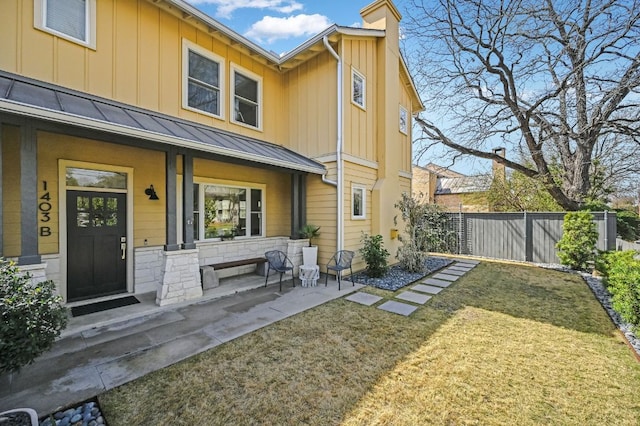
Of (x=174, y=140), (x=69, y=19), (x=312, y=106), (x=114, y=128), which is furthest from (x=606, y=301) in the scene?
(x=69, y=19)

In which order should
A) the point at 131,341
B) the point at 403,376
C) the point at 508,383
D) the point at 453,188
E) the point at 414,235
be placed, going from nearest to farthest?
the point at 508,383 < the point at 403,376 < the point at 131,341 < the point at 414,235 < the point at 453,188

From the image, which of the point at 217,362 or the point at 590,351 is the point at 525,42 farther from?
the point at 217,362

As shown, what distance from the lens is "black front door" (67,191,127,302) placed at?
4.94m

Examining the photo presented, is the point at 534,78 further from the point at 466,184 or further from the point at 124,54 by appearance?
the point at 124,54

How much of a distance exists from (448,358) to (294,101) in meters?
7.56

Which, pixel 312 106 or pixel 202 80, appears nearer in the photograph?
pixel 202 80

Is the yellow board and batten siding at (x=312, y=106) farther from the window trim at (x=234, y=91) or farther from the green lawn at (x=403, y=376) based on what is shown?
the green lawn at (x=403, y=376)

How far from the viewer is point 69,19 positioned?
4695mm

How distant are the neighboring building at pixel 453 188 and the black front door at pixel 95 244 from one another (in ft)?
54.9

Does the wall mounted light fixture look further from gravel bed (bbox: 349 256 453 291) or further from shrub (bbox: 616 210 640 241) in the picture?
shrub (bbox: 616 210 640 241)

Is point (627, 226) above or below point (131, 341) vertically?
above

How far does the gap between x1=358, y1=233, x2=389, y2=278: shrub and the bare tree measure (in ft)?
29.8

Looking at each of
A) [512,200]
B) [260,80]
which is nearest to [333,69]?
[260,80]

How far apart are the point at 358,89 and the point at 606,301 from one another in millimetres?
7544
